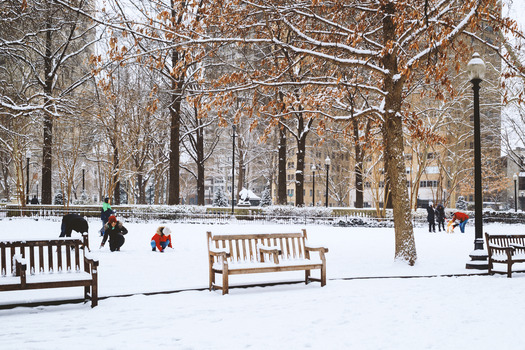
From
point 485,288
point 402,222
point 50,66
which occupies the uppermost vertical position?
point 50,66

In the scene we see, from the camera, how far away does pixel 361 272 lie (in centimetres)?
1140

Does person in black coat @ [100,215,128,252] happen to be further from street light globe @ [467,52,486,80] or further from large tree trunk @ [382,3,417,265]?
street light globe @ [467,52,486,80]

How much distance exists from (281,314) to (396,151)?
662cm

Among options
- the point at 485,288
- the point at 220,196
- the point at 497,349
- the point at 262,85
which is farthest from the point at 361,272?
the point at 220,196

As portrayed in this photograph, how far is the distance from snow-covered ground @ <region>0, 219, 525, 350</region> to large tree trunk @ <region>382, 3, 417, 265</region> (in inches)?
41.6

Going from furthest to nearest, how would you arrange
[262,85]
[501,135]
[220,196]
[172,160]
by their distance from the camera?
[220,196], [501,135], [172,160], [262,85]

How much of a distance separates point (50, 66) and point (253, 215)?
1469 centimetres

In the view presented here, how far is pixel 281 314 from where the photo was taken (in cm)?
A: 718

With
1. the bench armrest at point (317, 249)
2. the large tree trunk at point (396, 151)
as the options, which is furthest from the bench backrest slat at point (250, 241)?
the large tree trunk at point (396, 151)

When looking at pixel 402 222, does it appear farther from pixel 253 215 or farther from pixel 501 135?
pixel 501 135

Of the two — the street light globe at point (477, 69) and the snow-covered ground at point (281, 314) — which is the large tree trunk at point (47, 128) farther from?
the street light globe at point (477, 69)

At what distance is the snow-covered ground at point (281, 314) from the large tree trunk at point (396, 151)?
41.6 inches

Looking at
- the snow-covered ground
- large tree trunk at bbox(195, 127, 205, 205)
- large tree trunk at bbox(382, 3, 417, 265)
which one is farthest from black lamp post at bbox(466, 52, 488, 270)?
large tree trunk at bbox(195, 127, 205, 205)

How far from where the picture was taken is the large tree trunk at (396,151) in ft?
40.8
